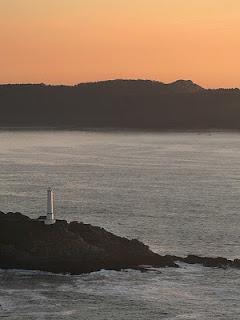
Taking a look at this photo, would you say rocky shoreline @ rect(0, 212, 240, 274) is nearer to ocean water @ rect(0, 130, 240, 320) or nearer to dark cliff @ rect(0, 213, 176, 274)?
dark cliff @ rect(0, 213, 176, 274)

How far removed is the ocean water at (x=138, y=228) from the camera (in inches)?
964

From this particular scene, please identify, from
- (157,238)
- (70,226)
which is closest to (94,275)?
(70,226)

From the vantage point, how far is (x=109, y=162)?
325ft

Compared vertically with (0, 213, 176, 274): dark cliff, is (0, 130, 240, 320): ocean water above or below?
below

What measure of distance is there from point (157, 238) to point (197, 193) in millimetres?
23438

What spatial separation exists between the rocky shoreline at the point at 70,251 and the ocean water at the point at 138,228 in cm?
63

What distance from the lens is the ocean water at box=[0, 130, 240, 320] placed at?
24484mm

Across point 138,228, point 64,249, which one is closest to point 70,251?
point 64,249

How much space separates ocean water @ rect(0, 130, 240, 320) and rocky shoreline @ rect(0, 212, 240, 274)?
0.63 meters

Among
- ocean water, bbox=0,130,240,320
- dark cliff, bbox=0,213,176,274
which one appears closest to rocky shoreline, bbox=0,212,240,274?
dark cliff, bbox=0,213,176,274

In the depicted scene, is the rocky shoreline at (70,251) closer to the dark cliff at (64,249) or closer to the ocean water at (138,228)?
the dark cliff at (64,249)

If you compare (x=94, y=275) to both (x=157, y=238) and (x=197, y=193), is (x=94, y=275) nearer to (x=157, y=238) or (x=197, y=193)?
(x=157, y=238)

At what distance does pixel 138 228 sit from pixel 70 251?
12835mm

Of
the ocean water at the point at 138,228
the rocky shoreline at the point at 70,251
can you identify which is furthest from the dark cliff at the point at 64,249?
the ocean water at the point at 138,228
